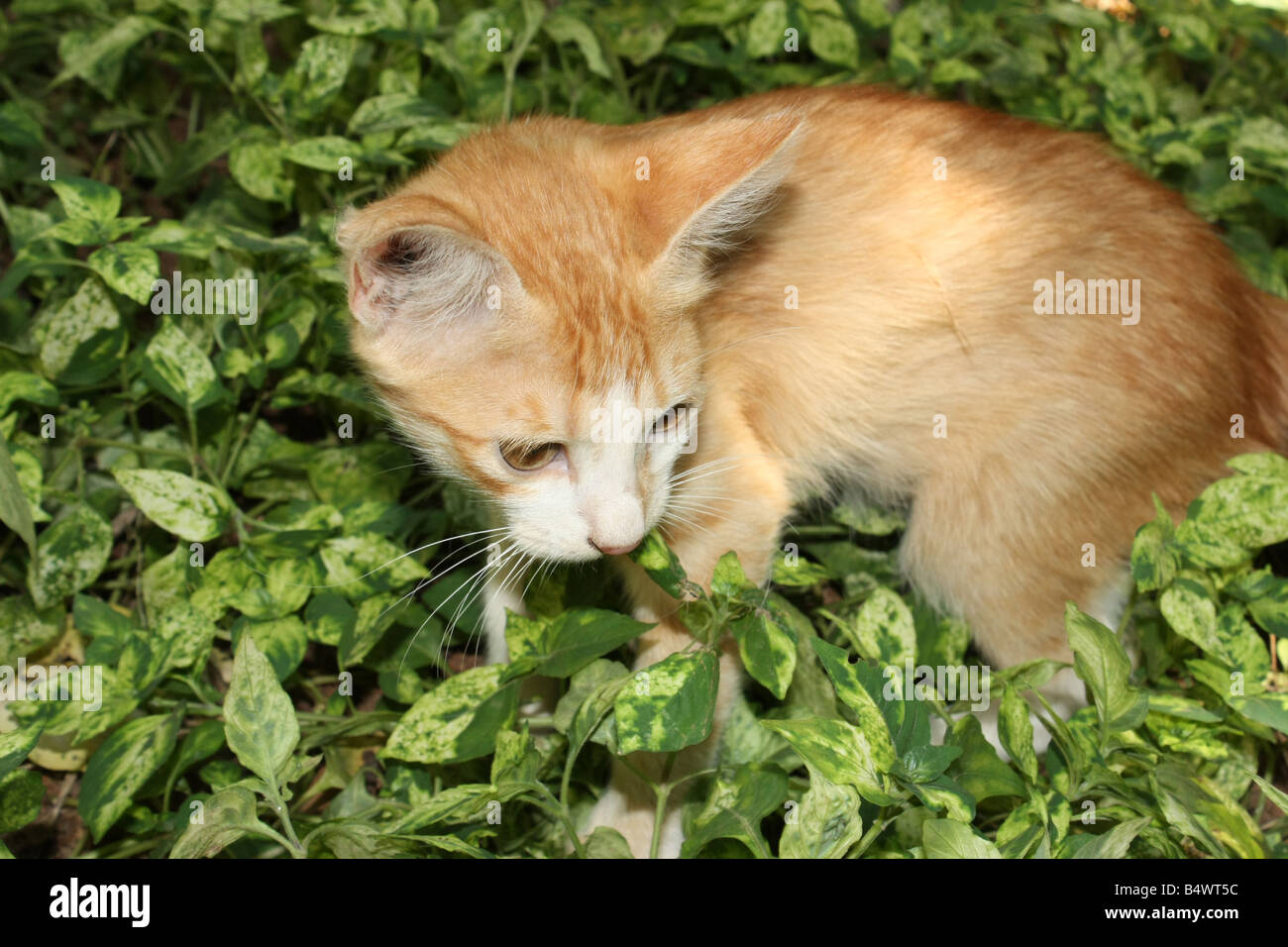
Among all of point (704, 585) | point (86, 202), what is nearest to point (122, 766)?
point (704, 585)

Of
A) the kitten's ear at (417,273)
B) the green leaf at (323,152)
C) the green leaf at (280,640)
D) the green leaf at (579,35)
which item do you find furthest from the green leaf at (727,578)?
the green leaf at (579,35)

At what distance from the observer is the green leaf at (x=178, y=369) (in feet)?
7.88

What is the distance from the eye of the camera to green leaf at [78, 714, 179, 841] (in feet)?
6.39

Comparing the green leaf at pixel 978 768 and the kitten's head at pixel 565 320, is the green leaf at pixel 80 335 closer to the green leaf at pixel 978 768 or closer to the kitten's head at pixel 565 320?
the kitten's head at pixel 565 320

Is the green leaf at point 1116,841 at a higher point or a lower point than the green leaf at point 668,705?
lower

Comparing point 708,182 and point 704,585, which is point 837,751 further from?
point 708,182

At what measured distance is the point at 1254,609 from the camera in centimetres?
218

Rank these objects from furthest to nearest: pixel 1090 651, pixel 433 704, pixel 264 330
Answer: pixel 264 330 → pixel 433 704 → pixel 1090 651

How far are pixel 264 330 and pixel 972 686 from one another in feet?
6.11

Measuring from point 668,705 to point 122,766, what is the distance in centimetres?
103

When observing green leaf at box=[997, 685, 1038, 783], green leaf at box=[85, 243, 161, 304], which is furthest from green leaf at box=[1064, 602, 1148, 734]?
green leaf at box=[85, 243, 161, 304]

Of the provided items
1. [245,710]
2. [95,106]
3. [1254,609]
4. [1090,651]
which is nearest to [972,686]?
[1090,651]

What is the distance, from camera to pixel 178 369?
7.91 feet

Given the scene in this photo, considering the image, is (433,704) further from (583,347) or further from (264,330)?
(264,330)
